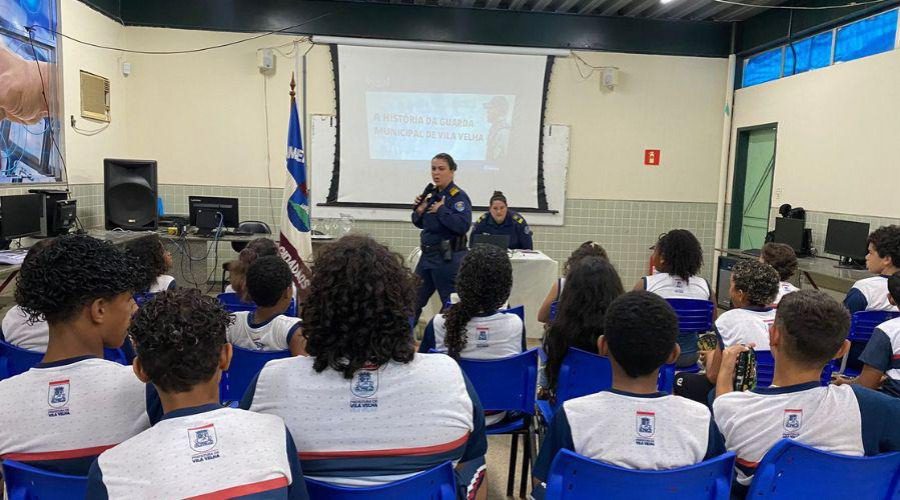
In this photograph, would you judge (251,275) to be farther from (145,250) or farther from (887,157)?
(887,157)

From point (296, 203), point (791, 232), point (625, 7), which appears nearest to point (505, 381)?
point (296, 203)

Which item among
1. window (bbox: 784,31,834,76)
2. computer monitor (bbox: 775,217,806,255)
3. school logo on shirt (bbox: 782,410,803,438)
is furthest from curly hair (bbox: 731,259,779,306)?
window (bbox: 784,31,834,76)

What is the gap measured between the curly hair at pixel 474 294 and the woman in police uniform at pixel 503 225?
10.1ft

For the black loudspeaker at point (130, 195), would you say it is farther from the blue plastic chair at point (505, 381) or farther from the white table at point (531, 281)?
the blue plastic chair at point (505, 381)

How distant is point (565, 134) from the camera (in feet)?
23.7

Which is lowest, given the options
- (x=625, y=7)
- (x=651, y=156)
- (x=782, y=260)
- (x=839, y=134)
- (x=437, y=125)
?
(x=782, y=260)

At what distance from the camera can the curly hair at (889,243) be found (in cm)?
312

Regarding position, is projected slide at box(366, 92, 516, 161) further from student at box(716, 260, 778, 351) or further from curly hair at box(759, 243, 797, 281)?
student at box(716, 260, 778, 351)

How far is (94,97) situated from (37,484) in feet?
19.3

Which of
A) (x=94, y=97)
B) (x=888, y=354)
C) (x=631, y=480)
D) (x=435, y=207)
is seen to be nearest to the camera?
(x=631, y=480)

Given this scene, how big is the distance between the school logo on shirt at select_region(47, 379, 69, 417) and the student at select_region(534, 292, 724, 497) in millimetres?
1091

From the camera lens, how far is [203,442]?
41.2 inches

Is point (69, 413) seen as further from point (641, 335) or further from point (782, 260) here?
point (782, 260)

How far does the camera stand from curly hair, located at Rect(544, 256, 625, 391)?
7.48ft
